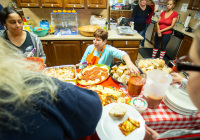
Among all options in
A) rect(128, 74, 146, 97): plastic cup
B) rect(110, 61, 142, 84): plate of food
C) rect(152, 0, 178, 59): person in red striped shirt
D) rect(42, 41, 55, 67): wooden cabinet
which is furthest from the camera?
rect(152, 0, 178, 59): person in red striped shirt

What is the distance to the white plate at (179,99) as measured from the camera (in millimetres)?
976

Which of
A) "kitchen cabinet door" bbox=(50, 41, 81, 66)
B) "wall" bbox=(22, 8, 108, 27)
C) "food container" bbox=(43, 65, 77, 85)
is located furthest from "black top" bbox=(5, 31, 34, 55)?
"wall" bbox=(22, 8, 108, 27)

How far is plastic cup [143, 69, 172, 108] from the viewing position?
91cm

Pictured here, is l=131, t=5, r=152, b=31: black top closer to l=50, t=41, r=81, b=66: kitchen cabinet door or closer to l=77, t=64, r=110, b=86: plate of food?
l=50, t=41, r=81, b=66: kitchen cabinet door

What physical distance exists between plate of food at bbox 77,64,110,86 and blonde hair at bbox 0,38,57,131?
0.92 metres

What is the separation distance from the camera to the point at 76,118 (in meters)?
0.49

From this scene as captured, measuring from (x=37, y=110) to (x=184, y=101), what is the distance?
1165 millimetres

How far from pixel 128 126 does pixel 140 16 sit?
4.12 m

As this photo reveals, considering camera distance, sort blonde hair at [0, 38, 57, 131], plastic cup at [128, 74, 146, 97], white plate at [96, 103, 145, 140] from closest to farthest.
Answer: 1. blonde hair at [0, 38, 57, 131]
2. white plate at [96, 103, 145, 140]
3. plastic cup at [128, 74, 146, 97]

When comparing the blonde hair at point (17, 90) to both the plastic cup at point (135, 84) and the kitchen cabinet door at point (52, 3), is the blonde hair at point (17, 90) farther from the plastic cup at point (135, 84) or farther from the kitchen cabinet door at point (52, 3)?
the kitchen cabinet door at point (52, 3)

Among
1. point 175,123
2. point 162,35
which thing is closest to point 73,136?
point 175,123

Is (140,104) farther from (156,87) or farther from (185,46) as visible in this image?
(185,46)

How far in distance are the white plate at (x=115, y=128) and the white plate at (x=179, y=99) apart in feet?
1.25

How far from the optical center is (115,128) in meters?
0.86
